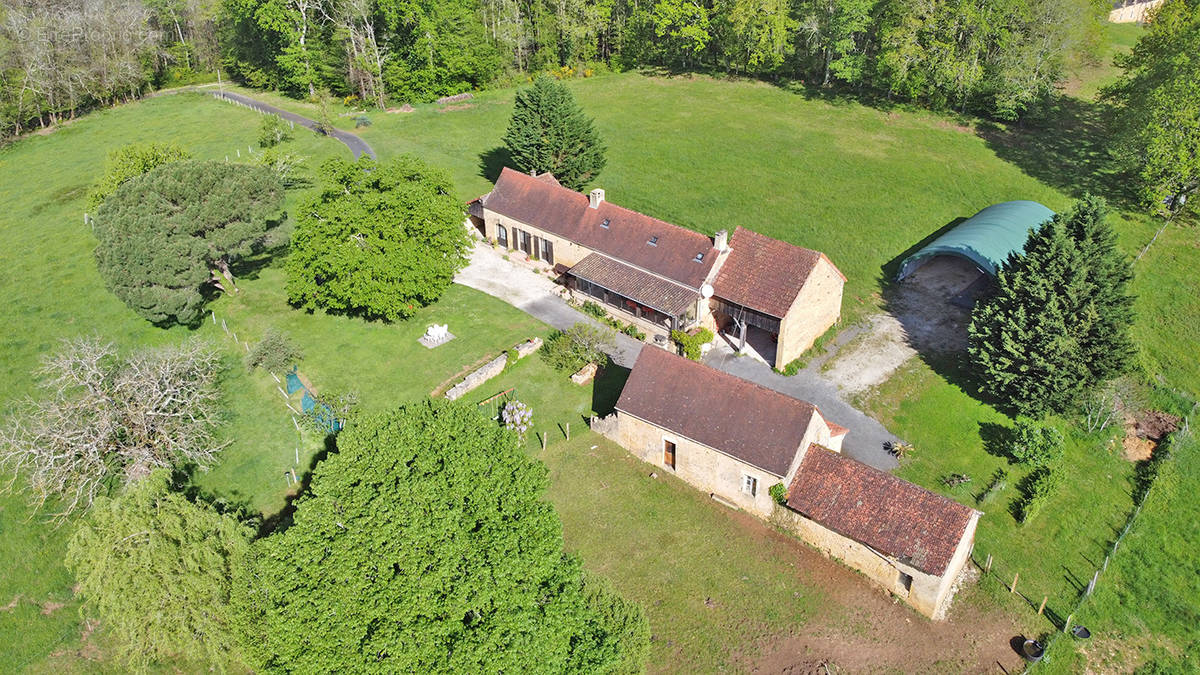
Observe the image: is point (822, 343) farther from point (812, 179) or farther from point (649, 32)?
point (649, 32)

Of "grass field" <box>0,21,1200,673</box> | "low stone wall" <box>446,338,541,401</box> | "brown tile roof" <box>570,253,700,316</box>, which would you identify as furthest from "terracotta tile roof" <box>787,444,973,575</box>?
"low stone wall" <box>446,338,541,401</box>

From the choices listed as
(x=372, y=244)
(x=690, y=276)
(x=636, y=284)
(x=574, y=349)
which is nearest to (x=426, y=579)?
(x=574, y=349)

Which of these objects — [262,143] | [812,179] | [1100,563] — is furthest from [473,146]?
[1100,563]

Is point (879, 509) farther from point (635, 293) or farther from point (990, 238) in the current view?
point (990, 238)

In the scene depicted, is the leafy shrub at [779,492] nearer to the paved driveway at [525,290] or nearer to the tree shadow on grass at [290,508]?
the paved driveway at [525,290]

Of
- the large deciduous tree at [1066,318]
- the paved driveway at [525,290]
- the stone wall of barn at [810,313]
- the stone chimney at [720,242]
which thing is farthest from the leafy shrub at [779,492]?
the stone chimney at [720,242]
